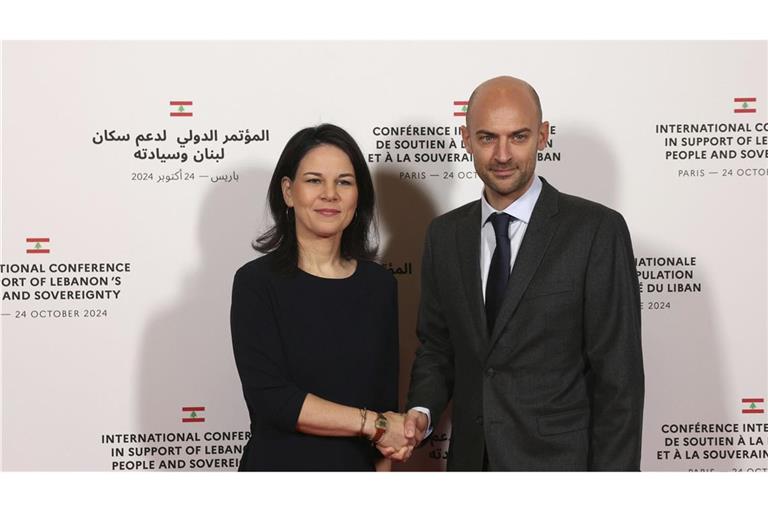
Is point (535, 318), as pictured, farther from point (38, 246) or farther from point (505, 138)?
point (38, 246)

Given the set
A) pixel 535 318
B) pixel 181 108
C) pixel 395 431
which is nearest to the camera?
pixel 535 318

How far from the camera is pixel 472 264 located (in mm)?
2406

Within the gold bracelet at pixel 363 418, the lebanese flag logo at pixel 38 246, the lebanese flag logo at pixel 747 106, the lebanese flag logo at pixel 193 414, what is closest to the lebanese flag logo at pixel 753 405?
the lebanese flag logo at pixel 747 106

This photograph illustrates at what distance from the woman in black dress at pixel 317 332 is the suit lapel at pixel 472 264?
0.26 metres

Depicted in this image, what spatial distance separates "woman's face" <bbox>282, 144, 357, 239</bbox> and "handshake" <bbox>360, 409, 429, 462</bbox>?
575 mm

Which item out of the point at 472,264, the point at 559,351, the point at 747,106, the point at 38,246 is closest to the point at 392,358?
the point at 472,264

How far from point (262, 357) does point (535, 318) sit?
2.58ft

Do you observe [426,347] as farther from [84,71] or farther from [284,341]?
[84,71]

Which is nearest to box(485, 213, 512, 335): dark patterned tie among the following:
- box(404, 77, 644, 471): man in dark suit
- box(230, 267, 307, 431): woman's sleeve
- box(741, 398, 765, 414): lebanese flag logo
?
box(404, 77, 644, 471): man in dark suit

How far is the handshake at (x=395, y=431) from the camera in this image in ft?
7.93

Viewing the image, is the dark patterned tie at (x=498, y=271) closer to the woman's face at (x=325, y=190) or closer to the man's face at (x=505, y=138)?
the man's face at (x=505, y=138)

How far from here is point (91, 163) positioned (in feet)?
10.7

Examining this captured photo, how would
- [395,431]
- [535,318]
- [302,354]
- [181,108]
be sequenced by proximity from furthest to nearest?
1. [181,108]
2. [395,431]
3. [302,354]
4. [535,318]

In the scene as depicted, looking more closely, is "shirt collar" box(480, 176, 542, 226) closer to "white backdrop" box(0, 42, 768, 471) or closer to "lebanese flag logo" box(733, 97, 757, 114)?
"white backdrop" box(0, 42, 768, 471)
